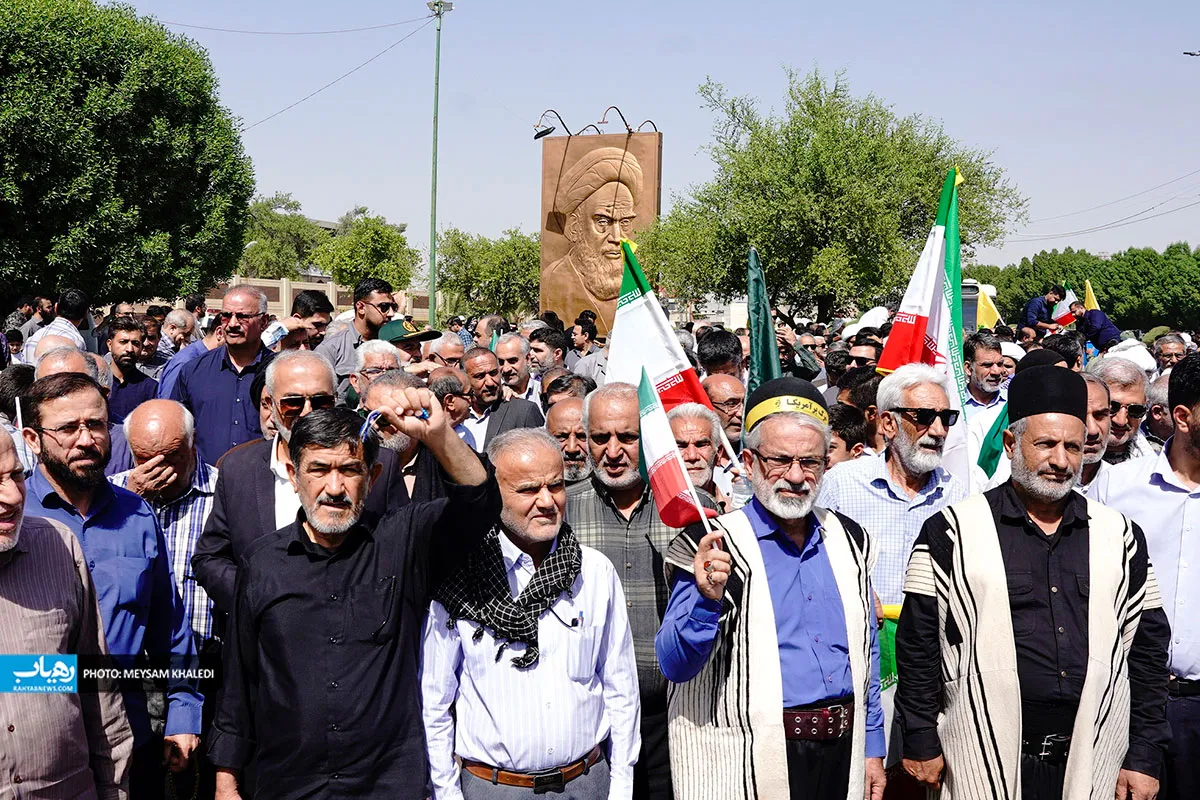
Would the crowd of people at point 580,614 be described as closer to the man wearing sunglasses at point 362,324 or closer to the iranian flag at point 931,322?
the iranian flag at point 931,322

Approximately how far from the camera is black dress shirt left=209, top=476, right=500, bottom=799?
10.8 feet

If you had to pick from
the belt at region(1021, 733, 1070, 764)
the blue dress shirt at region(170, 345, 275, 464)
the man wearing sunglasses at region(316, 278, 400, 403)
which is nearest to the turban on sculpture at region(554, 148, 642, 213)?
the man wearing sunglasses at region(316, 278, 400, 403)

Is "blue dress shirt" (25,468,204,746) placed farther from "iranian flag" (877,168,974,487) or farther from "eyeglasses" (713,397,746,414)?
"iranian flag" (877,168,974,487)

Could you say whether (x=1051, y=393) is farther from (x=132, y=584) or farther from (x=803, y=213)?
(x=803, y=213)

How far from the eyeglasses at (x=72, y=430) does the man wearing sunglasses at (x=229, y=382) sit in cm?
259

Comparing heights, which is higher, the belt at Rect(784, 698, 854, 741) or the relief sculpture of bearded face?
the relief sculpture of bearded face

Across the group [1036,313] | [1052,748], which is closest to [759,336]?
[1052,748]

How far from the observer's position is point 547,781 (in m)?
3.40

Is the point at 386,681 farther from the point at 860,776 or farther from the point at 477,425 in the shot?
the point at 477,425

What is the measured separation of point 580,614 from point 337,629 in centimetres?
75

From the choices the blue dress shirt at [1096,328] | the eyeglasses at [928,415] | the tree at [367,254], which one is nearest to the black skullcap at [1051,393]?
the eyeglasses at [928,415]

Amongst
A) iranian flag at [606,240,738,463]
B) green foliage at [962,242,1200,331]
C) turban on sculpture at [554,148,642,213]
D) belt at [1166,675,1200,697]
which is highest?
green foliage at [962,242,1200,331]

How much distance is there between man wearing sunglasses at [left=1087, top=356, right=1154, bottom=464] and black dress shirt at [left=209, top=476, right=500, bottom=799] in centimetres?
400

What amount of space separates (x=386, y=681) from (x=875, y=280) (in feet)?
89.0
